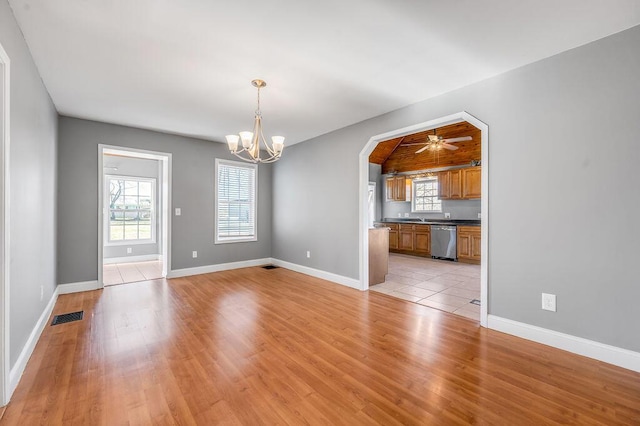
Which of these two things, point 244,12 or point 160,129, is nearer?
point 244,12

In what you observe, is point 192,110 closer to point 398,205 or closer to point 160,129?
point 160,129

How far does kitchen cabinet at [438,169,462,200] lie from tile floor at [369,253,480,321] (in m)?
1.75

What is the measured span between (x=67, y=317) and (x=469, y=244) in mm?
7217

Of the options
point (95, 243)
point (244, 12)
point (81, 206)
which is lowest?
point (95, 243)

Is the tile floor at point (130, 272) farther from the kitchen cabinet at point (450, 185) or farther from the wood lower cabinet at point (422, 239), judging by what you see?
the kitchen cabinet at point (450, 185)

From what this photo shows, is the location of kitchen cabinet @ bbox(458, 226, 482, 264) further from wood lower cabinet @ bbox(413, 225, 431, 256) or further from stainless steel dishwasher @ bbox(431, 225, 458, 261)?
wood lower cabinet @ bbox(413, 225, 431, 256)

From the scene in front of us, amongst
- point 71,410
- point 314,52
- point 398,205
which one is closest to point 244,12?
point 314,52

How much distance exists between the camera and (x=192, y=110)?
391 cm

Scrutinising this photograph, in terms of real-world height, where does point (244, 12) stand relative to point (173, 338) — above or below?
above

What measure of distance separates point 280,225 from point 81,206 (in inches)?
134

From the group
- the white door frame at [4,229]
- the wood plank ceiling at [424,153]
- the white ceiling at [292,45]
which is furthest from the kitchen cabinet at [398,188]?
the white door frame at [4,229]

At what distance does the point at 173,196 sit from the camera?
516 centimetres

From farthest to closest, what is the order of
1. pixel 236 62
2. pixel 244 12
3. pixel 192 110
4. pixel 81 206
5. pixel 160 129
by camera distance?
pixel 160 129, pixel 81 206, pixel 192 110, pixel 236 62, pixel 244 12

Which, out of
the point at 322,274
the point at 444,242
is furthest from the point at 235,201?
the point at 444,242
